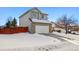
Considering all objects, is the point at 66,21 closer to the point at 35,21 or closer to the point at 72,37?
the point at 72,37

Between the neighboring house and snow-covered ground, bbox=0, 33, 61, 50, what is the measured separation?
0.14 metres

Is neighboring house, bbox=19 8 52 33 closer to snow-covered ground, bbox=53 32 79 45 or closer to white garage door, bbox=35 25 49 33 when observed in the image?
white garage door, bbox=35 25 49 33

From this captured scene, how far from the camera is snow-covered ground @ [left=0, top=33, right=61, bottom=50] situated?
4.00 m

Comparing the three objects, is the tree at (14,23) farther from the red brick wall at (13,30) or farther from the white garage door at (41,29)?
the white garage door at (41,29)

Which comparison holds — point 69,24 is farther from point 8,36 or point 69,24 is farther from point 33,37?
point 8,36

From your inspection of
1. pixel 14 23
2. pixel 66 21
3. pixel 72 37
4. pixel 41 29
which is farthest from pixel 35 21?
pixel 72 37

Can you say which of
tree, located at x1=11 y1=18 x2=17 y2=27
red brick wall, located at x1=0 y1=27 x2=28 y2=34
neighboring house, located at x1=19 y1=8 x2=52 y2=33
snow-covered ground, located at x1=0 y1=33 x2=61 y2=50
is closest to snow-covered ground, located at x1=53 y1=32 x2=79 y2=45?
snow-covered ground, located at x1=0 y1=33 x2=61 y2=50

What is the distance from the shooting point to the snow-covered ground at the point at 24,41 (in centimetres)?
400

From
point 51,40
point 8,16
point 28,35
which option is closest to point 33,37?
A: point 28,35

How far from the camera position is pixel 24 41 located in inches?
161

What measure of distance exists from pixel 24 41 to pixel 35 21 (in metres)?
0.45

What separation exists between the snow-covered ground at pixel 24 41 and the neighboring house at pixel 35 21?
0.14 metres

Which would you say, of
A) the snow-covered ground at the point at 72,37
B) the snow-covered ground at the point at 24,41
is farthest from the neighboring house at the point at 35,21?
the snow-covered ground at the point at 72,37

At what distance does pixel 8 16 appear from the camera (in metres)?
4.10
